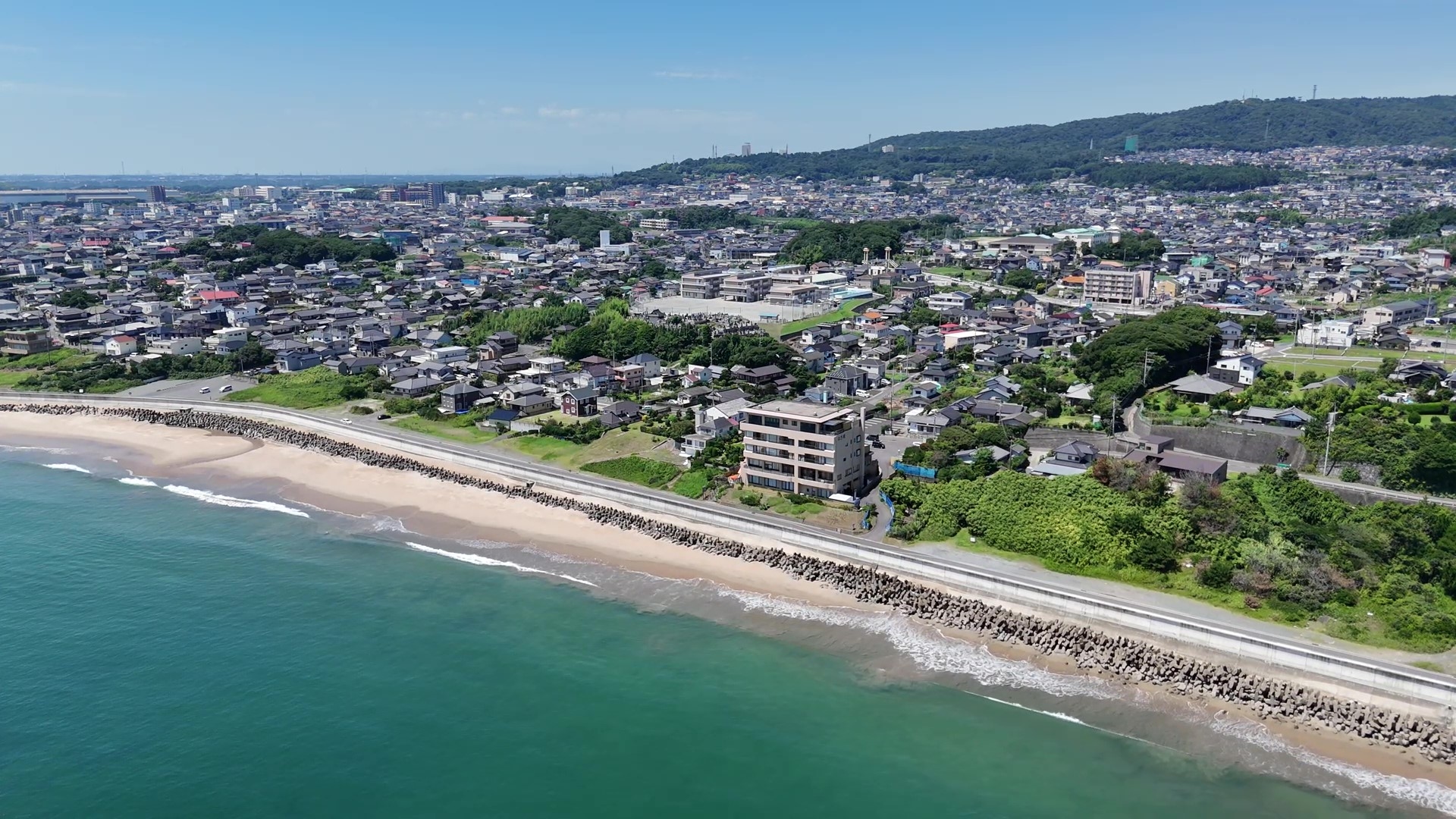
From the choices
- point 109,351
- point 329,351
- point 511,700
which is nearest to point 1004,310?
point 329,351

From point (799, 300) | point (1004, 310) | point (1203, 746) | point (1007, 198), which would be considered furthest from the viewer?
point (1007, 198)

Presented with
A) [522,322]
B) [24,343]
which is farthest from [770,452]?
[24,343]

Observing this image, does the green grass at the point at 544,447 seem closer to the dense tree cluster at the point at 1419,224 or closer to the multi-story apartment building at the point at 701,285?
the multi-story apartment building at the point at 701,285

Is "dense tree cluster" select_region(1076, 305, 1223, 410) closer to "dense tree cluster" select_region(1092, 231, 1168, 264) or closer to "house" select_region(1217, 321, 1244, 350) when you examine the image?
"house" select_region(1217, 321, 1244, 350)

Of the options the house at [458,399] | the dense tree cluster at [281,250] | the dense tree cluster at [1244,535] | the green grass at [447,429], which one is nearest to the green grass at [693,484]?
the dense tree cluster at [1244,535]

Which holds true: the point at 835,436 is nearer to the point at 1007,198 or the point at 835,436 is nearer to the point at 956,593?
the point at 956,593

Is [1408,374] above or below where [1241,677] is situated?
above
